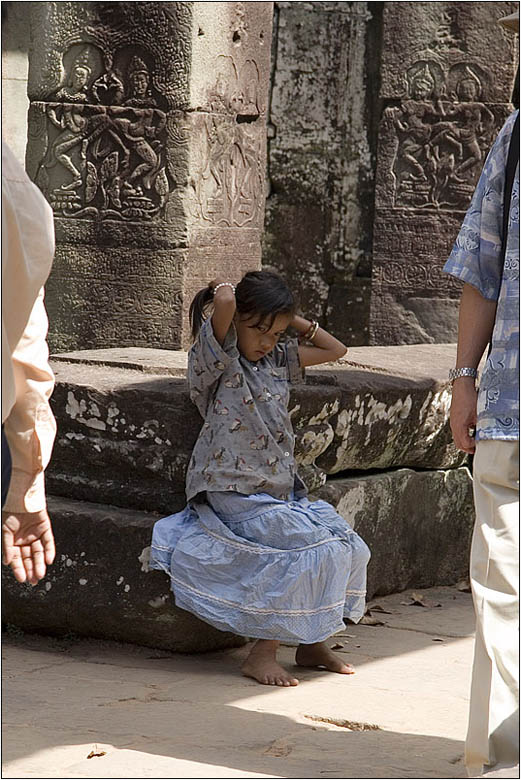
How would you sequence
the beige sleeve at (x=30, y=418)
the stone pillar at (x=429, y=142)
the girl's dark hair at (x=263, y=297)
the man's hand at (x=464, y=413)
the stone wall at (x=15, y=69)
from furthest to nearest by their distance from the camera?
the stone wall at (x=15, y=69), the stone pillar at (x=429, y=142), the girl's dark hair at (x=263, y=297), the man's hand at (x=464, y=413), the beige sleeve at (x=30, y=418)

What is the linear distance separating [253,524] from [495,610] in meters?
1.23

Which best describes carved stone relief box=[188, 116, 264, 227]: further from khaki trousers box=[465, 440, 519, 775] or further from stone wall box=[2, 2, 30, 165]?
khaki trousers box=[465, 440, 519, 775]

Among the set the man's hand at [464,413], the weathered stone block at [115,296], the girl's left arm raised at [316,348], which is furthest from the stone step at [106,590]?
the weathered stone block at [115,296]

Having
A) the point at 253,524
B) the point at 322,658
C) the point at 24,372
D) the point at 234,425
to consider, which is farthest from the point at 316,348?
the point at 24,372

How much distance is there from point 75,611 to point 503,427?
1.80 metres

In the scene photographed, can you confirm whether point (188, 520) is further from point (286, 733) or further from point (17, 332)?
point (17, 332)

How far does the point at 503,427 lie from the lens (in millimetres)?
2924

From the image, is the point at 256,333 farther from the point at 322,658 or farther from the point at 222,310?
the point at 322,658

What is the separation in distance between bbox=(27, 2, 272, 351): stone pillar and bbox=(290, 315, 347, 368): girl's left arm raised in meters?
1.91

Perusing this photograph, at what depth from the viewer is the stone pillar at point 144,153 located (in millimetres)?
6078

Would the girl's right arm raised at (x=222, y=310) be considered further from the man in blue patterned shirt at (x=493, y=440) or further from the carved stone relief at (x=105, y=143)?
the carved stone relief at (x=105, y=143)

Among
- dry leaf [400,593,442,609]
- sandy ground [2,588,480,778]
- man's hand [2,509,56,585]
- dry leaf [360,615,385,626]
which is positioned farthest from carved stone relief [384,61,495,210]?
man's hand [2,509,56,585]

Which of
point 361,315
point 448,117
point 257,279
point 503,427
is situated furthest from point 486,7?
point 503,427

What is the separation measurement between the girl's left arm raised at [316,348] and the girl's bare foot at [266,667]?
2.96 ft
